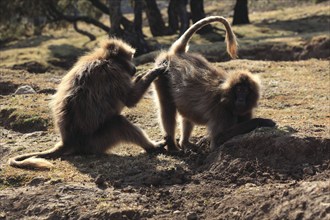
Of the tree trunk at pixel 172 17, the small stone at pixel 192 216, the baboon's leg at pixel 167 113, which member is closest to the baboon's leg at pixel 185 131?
the baboon's leg at pixel 167 113

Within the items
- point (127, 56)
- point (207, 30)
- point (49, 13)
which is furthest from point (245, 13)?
point (127, 56)

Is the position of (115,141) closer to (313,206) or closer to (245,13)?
(313,206)

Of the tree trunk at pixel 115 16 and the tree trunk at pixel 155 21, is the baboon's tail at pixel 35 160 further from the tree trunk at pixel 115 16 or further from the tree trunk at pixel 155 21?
the tree trunk at pixel 155 21

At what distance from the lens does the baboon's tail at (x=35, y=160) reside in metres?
8.14

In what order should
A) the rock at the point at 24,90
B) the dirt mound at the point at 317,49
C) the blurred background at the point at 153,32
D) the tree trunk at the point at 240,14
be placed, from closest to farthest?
1. the rock at the point at 24,90
2. the dirt mound at the point at 317,49
3. the blurred background at the point at 153,32
4. the tree trunk at the point at 240,14

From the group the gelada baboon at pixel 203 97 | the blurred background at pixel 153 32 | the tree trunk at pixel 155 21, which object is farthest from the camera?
A: the tree trunk at pixel 155 21

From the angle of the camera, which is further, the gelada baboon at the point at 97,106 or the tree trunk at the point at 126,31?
the tree trunk at the point at 126,31

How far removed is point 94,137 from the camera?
8.72 meters

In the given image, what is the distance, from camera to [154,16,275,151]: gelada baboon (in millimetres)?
7910

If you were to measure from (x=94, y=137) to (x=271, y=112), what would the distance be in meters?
3.93

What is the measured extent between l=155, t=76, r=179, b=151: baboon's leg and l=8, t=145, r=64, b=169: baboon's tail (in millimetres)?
1647

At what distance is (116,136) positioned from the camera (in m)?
8.62

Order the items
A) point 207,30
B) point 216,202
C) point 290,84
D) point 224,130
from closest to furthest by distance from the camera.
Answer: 1. point 216,202
2. point 224,130
3. point 290,84
4. point 207,30

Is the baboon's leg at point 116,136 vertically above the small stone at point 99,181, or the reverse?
the baboon's leg at point 116,136
